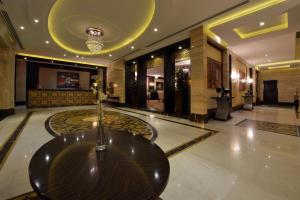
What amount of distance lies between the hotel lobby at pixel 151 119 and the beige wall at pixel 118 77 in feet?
0.39

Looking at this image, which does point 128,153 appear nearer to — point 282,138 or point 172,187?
point 172,187

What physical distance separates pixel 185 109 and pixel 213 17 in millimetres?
3537

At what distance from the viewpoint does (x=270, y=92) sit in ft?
44.1

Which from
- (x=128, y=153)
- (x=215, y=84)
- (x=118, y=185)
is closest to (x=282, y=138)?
(x=215, y=84)

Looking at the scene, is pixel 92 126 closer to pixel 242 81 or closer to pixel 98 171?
pixel 98 171

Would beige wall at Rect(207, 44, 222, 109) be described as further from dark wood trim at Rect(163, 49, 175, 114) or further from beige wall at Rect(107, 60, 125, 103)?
beige wall at Rect(107, 60, 125, 103)

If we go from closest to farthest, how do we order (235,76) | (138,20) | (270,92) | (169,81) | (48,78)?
(138,20) < (169,81) < (235,76) < (48,78) < (270,92)

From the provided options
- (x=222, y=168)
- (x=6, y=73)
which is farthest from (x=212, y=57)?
(x=6, y=73)

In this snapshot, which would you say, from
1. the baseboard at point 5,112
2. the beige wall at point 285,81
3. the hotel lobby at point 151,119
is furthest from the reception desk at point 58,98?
the beige wall at point 285,81

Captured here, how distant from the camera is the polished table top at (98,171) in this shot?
0.75m

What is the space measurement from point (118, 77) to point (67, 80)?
17.0 feet

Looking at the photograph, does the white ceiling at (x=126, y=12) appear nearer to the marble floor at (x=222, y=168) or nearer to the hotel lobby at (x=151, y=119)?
the hotel lobby at (x=151, y=119)

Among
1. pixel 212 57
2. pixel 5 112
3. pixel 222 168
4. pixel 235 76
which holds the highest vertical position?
pixel 212 57

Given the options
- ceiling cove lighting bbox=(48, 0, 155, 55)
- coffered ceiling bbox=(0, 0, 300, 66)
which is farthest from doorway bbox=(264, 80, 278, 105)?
ceiling cove lighting bbox=(48, 0, 155, 55)
